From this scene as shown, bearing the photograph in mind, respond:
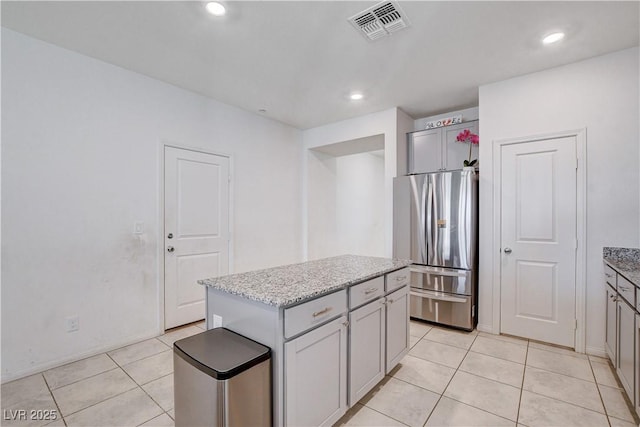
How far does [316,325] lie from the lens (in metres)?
1.54

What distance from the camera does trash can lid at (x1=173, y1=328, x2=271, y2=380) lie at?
1.25 metres

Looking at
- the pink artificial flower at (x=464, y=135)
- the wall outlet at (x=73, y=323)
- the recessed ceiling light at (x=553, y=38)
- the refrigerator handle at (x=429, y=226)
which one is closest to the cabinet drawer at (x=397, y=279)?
the refrigerator handle at (x=429, y=226)

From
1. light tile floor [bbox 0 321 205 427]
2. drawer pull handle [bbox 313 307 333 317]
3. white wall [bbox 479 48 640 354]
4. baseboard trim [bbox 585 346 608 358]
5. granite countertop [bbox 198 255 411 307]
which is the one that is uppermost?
white wall [bbox 479 48 640 354]

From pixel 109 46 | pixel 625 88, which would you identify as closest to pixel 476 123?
pixel 625 88

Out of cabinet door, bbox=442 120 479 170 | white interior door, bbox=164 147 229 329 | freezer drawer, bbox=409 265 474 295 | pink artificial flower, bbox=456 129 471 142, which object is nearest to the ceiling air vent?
pink artificial flower, bbox=456 129 471 142

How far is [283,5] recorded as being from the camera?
6.56ft

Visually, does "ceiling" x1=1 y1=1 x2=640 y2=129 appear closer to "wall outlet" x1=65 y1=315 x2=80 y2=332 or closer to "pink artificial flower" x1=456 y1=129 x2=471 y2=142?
"pink artificial flower" x1=456 y1=129 x2=471 y2=142

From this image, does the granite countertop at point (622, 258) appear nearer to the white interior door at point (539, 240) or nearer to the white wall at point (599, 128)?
the white wall at point (599, 128)

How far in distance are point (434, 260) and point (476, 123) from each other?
176 cm

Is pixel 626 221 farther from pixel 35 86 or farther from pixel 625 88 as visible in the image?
pixel 35 86

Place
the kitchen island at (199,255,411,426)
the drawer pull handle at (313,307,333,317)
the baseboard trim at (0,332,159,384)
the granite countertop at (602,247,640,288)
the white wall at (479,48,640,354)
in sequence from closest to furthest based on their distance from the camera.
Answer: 1. the kitchen island at (199,255,411,426)
2. the drawer pull handle at (313,307,333,317)
3. the granite countertop at (602,247,640,288)
4. the baseboard trim at (0,332,159,384)
5. the white wall at (479,48,640,354)

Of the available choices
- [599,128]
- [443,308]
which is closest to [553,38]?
[599,128]

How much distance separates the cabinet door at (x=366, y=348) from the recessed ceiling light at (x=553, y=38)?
8.17 feet

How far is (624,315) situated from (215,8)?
3.48 meters
